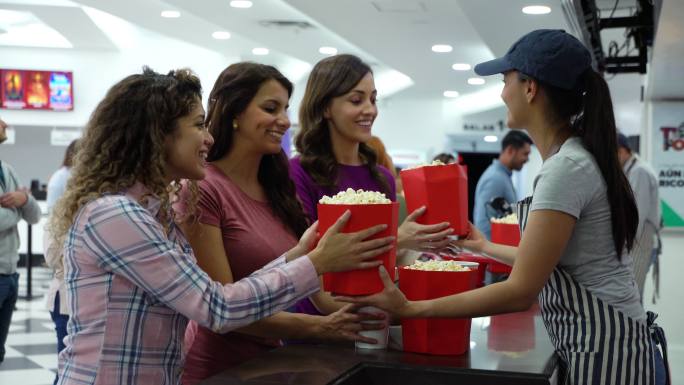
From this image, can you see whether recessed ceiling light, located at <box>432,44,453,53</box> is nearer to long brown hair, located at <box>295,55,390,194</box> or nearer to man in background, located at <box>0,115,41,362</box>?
man in background, located at <box>0,115,41,362</box>

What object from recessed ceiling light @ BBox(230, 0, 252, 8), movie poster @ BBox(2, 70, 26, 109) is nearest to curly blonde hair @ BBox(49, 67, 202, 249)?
recessed ceiling light @ BBox(230, 0, 252, 8)

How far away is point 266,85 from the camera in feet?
8.01

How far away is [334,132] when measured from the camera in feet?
9.62

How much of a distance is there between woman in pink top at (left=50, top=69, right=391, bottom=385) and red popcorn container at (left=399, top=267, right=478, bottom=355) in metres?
0.24

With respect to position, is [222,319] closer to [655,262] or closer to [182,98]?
[182,98]

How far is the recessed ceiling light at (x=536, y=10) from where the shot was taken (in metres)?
6.43

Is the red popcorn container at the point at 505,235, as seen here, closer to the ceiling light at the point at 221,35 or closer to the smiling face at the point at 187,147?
the smiling face at the point at 187,147

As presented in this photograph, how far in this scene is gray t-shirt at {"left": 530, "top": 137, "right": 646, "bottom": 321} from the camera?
6.56 ft

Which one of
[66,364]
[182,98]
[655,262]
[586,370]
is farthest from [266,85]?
[655,262]

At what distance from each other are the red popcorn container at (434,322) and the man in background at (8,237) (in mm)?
3357

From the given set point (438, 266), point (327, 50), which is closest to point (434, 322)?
point (438, 266)

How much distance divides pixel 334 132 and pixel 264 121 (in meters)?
0.55

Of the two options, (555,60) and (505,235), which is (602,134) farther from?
(505,235)

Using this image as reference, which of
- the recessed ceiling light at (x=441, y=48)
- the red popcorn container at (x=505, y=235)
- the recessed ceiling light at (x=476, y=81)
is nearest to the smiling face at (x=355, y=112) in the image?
the red popcorn container at (x=505, y=235)
